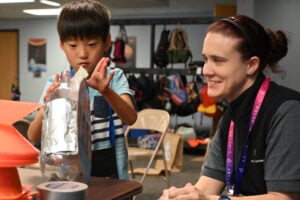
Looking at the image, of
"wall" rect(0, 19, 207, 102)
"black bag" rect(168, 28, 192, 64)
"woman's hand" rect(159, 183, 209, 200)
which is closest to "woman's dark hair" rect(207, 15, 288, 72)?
"woman's hand" rect(159, 183, 209, 200)

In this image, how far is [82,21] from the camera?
1.26m

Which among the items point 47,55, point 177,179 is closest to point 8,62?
point 47,55

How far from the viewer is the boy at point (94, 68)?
1.26 meters

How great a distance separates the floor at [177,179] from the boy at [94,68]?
2407mm

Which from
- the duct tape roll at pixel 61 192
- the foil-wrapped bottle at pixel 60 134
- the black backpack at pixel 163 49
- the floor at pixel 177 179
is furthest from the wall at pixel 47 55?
the duct tape roll at pixel 61 192

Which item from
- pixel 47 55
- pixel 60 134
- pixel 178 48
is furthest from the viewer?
pixel 47 55

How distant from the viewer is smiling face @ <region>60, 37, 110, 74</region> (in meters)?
1.26

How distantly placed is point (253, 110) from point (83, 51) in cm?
55

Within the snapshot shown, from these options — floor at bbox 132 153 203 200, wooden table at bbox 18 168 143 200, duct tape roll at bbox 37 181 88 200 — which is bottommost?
floor at bbox 132 153 203 200

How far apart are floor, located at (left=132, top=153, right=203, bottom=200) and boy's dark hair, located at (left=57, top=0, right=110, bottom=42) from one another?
8.52ft

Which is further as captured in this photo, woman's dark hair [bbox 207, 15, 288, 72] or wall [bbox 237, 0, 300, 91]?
wall [bbox 237, 0, 300, 91]

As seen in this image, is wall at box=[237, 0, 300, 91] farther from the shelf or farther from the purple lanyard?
the purple lanyard

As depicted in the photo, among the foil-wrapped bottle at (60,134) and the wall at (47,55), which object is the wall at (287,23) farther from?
the foil-wrapped bottle at (60,134)

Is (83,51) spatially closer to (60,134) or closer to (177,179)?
(60,134)
